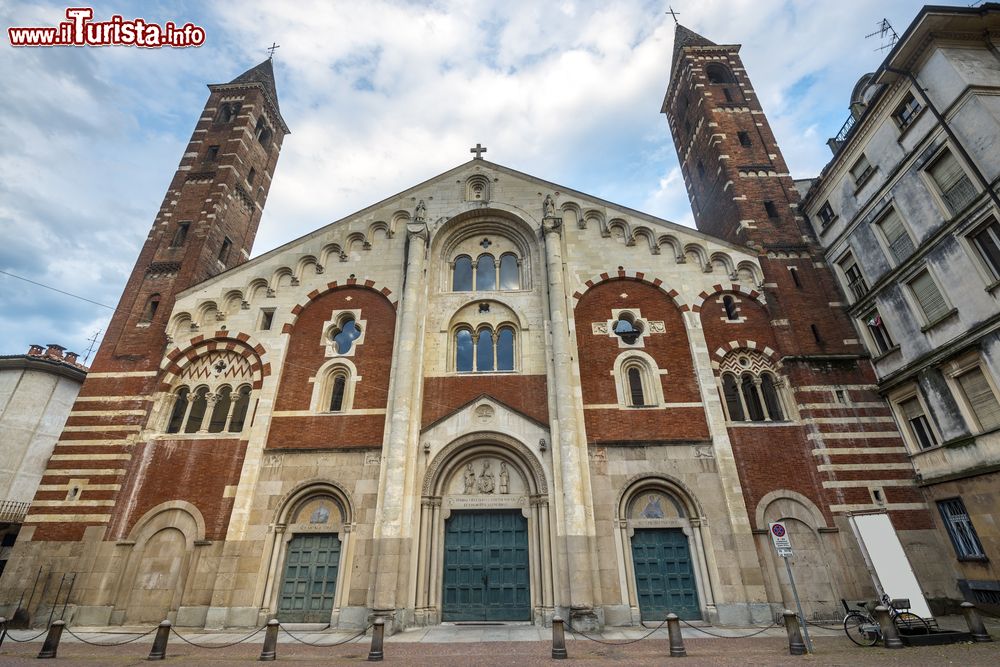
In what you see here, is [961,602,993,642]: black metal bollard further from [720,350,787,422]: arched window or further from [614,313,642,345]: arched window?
[614,313,642,345]: arched window

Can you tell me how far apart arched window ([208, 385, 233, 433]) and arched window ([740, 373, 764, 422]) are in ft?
60.2

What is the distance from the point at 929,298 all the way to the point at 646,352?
8575 mm

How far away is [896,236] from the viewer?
15703 millimetres

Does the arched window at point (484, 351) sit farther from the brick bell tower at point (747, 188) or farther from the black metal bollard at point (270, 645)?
the brick bell tower at point (747, 188)

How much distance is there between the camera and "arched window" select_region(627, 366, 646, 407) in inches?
643

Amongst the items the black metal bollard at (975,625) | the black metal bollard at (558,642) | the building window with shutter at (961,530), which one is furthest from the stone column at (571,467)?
the building window with shutter at (961,530)

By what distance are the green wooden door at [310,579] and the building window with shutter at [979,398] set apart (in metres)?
18.9

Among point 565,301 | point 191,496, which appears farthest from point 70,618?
point 565,301

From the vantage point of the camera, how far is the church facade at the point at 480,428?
1388 centimetres

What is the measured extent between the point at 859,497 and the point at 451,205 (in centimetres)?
1800

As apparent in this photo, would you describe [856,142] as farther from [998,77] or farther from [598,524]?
[598,524]

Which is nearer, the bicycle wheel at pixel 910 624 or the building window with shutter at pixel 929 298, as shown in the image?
the bicycle wheel at pixel 910 624

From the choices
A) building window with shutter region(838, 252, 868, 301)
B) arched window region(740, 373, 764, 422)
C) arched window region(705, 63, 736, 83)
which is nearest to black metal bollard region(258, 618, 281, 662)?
arched window region(740, 373, 764, 422)

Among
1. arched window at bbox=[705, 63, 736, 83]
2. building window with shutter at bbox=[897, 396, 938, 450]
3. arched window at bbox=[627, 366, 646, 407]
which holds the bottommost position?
building window with shutter at bbox=[897, 396, 938, 450]
